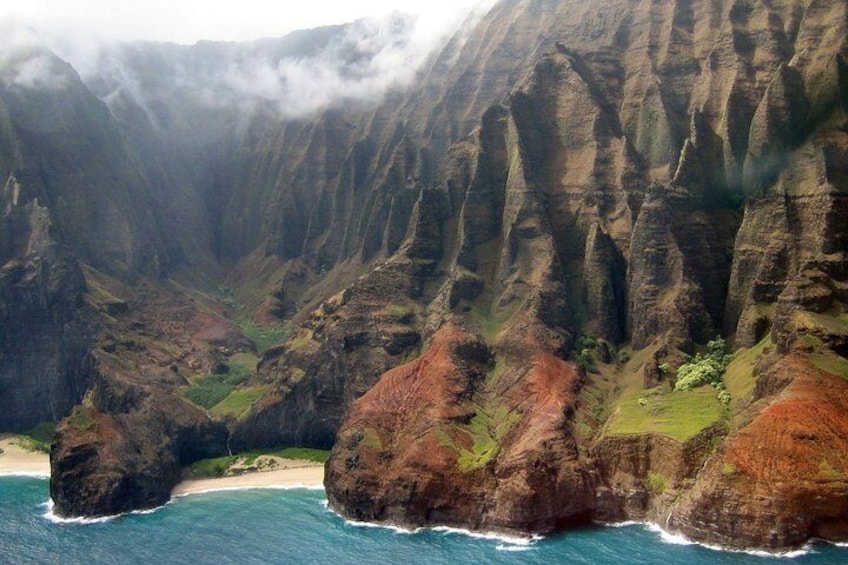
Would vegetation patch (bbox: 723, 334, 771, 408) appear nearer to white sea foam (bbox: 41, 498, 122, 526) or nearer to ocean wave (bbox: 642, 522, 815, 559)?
ocean wave (bbox: 642, 522, 815, 559)

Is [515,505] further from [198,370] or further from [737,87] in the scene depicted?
[198,370]

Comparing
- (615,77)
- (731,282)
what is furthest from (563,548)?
(615,77)

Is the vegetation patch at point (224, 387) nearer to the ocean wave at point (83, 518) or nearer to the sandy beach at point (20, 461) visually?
the sandy beach at point (20, 461)

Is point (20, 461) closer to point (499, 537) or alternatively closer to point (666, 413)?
point (499, 537)

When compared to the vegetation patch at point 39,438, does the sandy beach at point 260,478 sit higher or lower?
lower

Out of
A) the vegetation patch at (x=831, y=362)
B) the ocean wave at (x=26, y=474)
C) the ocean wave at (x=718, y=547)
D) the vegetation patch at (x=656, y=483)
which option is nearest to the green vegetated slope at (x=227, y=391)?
the ocean wave at (x=26, y=474)

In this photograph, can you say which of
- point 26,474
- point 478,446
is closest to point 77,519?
point 26,474
